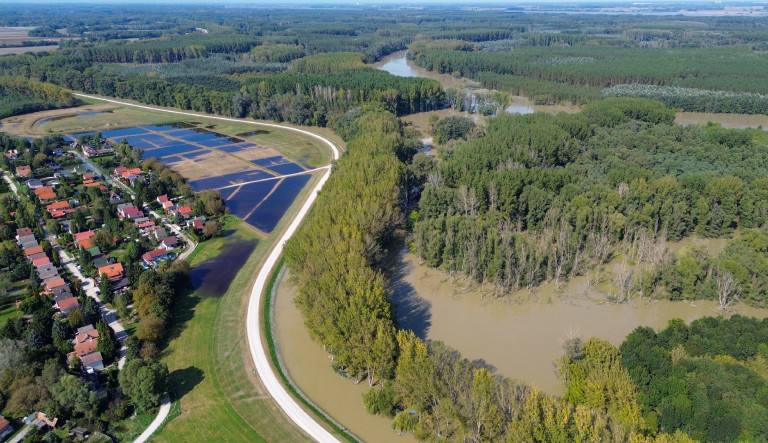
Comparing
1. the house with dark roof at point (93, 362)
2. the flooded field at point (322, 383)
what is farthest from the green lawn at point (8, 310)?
the flooded field at point (322, 383)

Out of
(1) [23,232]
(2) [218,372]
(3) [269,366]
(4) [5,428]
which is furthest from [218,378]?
(1) [23,232]

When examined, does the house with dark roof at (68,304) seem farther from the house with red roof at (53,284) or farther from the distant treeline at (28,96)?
the distant treeline at (28,96)

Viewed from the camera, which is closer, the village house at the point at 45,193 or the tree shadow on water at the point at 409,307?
the tree shadow on water at the point at 409,307

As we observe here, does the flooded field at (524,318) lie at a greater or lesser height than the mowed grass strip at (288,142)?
lesser

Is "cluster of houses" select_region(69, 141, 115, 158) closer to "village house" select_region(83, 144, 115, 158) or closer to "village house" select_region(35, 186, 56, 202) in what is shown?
"village house" select_region(83, 144, 115, 158)

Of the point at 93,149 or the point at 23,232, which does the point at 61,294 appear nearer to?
Answer: the point at 23,232

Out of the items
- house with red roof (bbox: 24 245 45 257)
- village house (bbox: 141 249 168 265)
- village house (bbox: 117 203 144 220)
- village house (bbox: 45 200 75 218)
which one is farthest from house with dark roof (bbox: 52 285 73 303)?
village house (bbox: 45 200 75 218)

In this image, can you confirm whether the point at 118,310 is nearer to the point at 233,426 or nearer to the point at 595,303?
the point at 233,426
